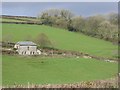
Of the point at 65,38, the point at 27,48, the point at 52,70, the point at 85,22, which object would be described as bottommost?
the point at 52,70

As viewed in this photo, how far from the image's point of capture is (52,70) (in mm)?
24922

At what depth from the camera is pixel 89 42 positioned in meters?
42.8

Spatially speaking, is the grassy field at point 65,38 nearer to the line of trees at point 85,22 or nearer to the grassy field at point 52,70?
the line of trees at point 85,22

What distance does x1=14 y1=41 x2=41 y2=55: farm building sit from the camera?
33.6 metres

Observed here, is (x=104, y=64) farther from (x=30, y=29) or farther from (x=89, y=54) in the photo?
(x=30, y=29)

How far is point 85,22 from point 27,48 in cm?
1992

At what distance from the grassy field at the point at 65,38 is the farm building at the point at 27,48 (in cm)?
317

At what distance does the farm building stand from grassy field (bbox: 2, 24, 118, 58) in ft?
10.4

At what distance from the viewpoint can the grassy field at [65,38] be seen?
38.5 metres

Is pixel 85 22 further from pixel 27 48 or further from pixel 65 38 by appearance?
pixel 27 48

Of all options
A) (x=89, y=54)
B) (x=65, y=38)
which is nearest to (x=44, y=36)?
(x=65, y=38)

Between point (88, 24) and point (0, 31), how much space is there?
1511 cm

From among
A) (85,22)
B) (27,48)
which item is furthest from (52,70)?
(85,22)

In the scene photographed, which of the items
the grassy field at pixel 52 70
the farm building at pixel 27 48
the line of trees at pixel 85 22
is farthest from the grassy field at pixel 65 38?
the grassy field at pixel 52 70
